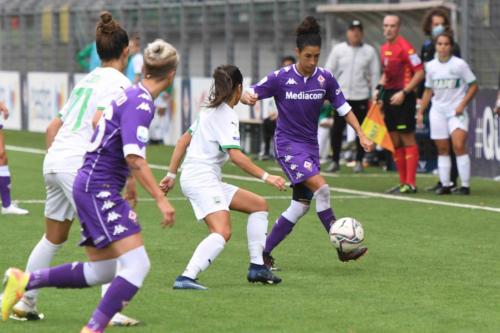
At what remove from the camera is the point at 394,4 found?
2253 centimetres

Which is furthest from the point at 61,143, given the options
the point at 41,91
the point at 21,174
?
the point at 41,91

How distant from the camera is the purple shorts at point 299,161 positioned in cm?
1141

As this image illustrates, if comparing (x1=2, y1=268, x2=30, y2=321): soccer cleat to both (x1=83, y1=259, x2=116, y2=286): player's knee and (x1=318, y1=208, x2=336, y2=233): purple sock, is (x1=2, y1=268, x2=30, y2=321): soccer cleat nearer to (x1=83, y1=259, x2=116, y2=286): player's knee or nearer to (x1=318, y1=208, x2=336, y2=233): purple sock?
(x1=83, y1=259, x2=116, y2=286): player's knee

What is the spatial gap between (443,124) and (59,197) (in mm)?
9371

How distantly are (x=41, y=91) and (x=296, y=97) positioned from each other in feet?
75.4

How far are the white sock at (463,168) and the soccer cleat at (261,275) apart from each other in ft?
24.5

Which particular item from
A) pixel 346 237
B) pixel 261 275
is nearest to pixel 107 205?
pixel 261 275

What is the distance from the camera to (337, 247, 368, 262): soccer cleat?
1106cm

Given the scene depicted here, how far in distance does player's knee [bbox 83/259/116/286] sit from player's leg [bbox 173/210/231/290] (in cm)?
191

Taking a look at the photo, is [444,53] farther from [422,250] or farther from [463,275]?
[463,275]

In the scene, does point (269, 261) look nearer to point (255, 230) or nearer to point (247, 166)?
point (255, 230)

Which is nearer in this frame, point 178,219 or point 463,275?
point 463,275

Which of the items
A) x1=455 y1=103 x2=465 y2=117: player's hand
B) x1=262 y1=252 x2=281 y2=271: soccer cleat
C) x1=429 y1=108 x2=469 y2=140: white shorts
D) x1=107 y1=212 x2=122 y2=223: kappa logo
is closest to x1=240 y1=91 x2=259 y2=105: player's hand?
x1=262 y1=252 x2=281 y2=271: soccer cleat

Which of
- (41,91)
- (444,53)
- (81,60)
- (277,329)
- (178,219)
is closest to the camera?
(277,329)
